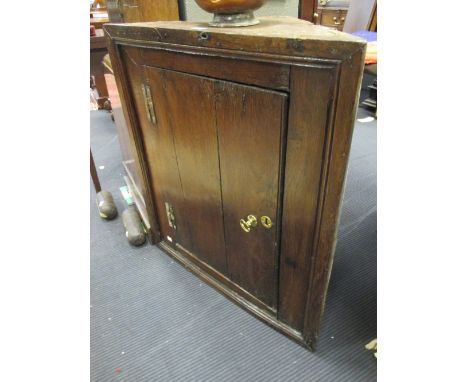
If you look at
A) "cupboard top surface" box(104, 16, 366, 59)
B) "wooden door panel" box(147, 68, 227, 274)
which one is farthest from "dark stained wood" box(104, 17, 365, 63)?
"wooden door panel" box(147, 68, 227, 274)

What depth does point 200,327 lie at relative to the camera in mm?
→ 1304

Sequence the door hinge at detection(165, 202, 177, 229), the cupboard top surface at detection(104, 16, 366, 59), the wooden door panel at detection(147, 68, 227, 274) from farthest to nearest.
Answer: the door hinge at detection(165, 202, 177, 229) → the wooden door panel at detection(147, 68, 227, 274) → the cupboard top surface at detection(104, 16, 366, 59)

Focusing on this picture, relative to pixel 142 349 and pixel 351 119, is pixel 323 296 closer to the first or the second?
pixel 351 119

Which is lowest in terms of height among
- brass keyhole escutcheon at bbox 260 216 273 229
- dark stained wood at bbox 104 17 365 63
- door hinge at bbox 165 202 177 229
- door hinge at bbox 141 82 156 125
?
door hinge at bbox 165 202 177 229

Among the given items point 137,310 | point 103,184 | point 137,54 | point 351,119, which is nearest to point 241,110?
point 351,119

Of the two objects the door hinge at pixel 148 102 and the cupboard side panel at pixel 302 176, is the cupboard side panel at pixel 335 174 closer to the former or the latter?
the cupboard side panel at pixel 302 176

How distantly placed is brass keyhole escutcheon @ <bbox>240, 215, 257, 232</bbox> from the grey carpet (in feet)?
1.53

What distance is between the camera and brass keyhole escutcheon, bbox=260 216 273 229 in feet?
3.34

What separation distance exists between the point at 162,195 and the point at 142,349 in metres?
0.64

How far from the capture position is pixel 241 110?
90 cm

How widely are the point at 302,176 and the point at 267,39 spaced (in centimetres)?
35

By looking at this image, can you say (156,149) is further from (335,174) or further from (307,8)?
(307,8)

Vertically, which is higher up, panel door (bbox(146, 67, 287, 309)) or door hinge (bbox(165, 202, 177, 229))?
panel door (bbox(146, 67, 287, 309))

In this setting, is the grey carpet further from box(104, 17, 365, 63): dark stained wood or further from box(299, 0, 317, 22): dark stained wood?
box(299, 0, 317, 22): dark stained wood
